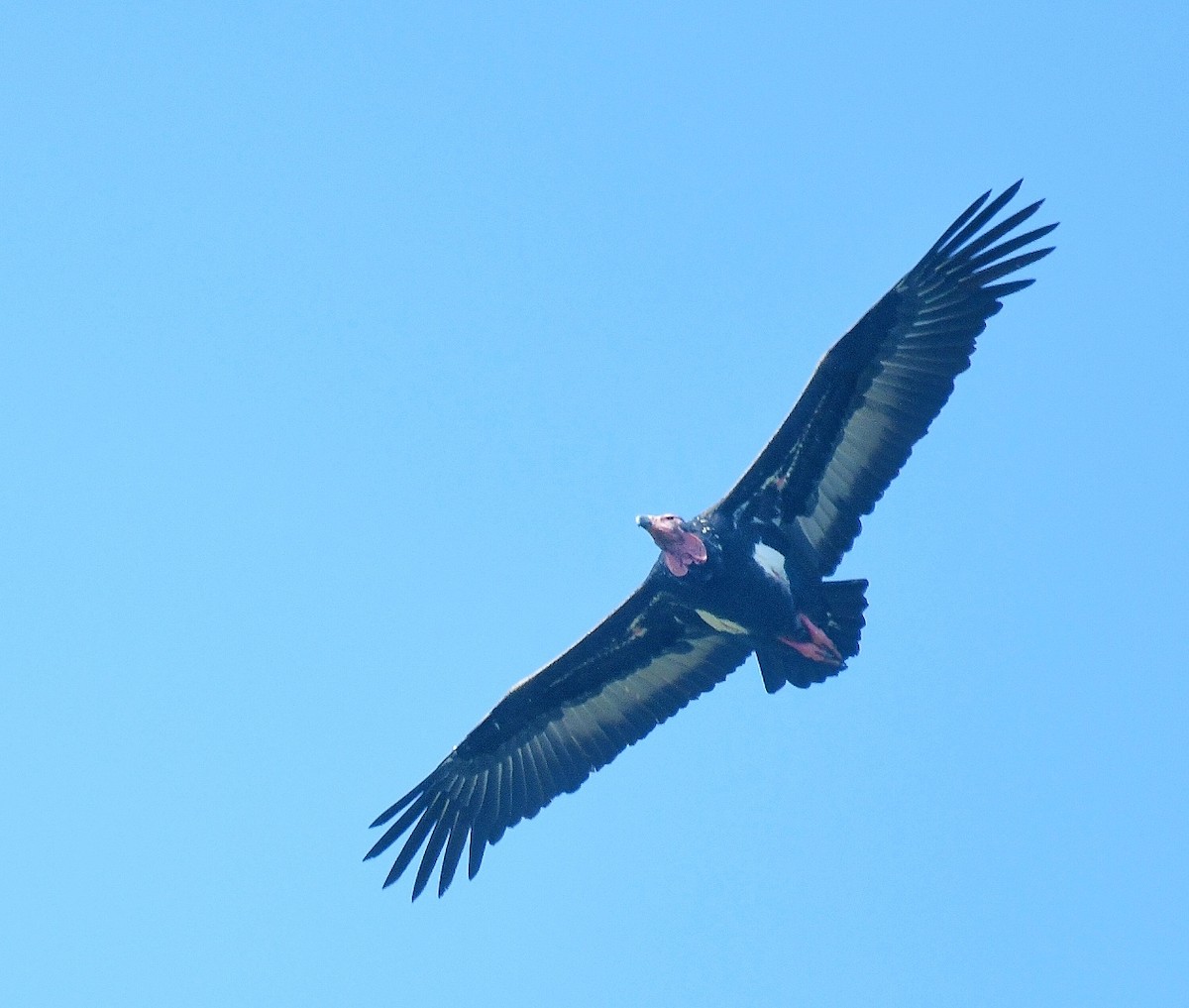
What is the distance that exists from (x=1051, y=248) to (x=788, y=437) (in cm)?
354

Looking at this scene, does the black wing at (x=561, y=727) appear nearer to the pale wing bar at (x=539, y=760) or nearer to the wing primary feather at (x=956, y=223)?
the pale wing bar at (x=539, y=760)

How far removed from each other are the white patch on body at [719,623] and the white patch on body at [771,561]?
0.86 m

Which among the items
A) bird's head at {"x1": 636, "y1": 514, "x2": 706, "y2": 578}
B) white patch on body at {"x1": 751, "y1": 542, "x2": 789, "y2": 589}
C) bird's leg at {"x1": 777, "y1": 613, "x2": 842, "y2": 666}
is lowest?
bird's leg at {"x1": 777, "y1": 613, "x2": 842, "y2": 666}

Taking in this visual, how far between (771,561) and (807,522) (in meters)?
0.63

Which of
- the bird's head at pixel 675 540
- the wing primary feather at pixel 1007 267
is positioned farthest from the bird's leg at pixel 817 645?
the wing primary feather at pixel 1007 267

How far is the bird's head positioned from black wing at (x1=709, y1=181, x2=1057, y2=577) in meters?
0.53

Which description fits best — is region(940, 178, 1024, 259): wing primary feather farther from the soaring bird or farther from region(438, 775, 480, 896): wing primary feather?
region(438, 775, 480, 896): wing primary feather

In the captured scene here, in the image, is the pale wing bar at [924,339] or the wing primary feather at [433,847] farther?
the wing primary feather at [433,847]

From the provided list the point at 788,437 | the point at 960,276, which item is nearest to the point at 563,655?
the point at 788,437

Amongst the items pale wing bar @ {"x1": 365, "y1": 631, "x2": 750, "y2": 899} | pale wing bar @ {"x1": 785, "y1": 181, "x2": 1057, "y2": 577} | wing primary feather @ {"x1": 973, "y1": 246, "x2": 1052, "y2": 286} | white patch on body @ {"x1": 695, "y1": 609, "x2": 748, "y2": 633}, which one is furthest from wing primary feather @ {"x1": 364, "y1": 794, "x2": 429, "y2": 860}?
wing primary feather @ {"x1": 973, "y1": 246, "x2": 1052, "y2": 286}

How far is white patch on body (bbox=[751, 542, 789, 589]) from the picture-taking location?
19.4m

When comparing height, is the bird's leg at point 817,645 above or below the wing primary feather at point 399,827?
below

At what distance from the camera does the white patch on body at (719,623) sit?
20.1 metres

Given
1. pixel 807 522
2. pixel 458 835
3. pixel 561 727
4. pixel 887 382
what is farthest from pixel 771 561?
pixel 458 835
